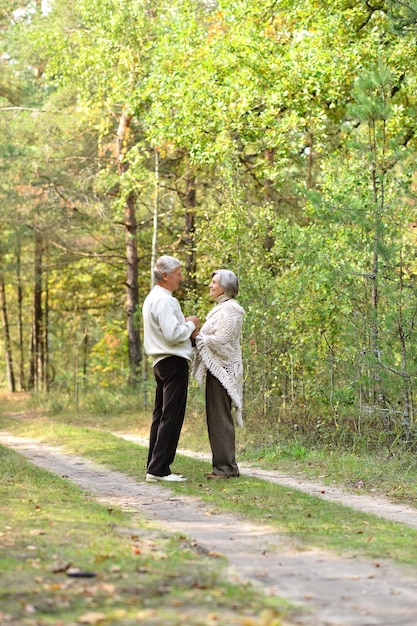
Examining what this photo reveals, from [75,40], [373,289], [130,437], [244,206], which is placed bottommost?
[130,437]

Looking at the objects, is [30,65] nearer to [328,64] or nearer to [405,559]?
[328,64]

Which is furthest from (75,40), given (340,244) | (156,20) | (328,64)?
(340,244)

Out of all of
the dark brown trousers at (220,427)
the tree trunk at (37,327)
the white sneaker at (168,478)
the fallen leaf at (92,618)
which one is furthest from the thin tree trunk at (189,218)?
the fallen leaf at (92,618)

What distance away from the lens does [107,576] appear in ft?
16.0

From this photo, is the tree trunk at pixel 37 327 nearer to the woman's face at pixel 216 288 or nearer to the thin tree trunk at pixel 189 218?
the thin tree trunk at pixel 189 218

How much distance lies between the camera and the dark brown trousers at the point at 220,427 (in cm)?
911

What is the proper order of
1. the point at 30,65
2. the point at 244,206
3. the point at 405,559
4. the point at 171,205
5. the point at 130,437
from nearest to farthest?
the point at 405,559
the point at 244,206
the point at 130,437
the point at 171,205
the point at 30,65

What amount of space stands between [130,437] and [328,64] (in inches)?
265

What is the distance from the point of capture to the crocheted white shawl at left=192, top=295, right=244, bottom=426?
9148mm

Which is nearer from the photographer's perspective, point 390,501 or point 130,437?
point 390,501

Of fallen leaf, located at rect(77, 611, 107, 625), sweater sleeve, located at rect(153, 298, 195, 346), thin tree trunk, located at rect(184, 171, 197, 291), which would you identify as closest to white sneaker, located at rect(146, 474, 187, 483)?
sweater sleeve, located at rect(153, 298, 195, 346)

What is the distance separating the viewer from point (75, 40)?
64.2 ft

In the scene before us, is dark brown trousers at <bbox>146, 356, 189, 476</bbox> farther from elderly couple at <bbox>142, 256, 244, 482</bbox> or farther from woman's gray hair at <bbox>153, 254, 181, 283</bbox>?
woman's gray hair at <bbox>153, 254, 181, 283</bbox>

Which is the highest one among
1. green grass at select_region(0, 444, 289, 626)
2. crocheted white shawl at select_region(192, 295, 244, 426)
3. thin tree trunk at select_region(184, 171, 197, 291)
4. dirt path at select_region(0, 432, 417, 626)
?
thin tree trunk at select_region(184, 171, 197, 291)
